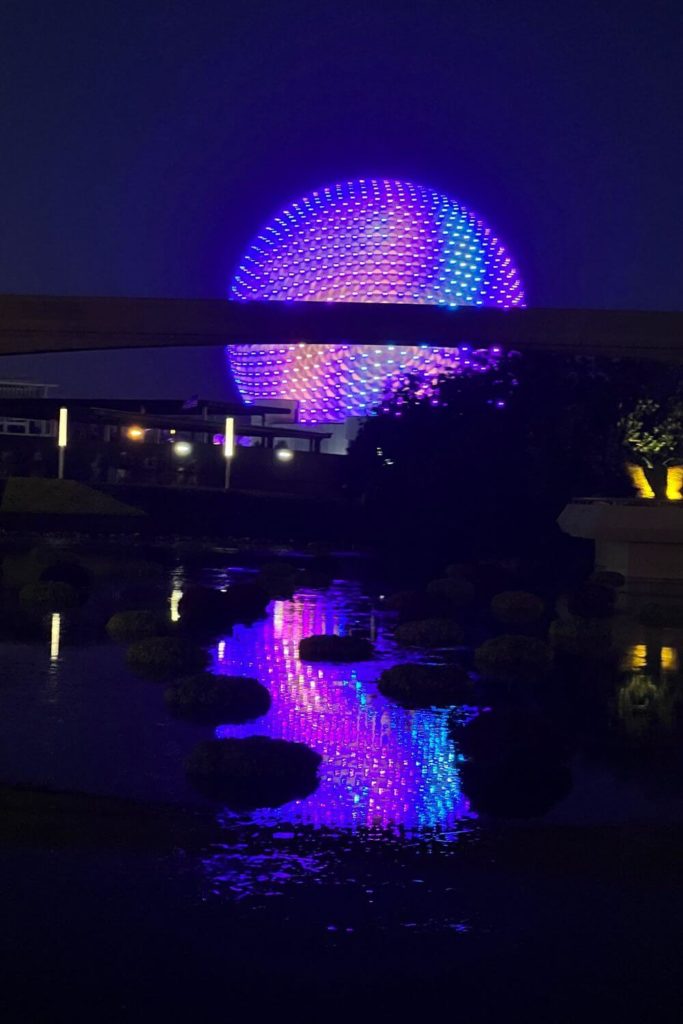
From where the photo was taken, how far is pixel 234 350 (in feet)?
415

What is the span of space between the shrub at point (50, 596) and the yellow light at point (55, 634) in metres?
1.25

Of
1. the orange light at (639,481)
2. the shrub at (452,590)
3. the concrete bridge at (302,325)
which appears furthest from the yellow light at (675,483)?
the concrete bridge at (302,325)

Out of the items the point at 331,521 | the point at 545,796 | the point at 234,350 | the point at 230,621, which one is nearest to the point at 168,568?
the point at 230,621

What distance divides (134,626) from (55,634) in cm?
128

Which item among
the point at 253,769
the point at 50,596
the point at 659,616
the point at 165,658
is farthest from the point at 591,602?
the point at 253,769

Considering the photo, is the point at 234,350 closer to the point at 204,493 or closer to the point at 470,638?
the point at 204,493

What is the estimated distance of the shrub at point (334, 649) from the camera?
68.1 feet

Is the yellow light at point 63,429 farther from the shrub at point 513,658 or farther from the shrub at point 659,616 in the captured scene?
the shrub at point 513,658

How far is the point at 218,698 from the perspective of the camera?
16.4m

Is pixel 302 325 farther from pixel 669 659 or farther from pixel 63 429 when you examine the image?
pixel 63 429

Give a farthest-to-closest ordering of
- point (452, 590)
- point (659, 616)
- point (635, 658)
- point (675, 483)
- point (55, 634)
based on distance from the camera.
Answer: point (675, 483)
point (452, 590)
point (659, 616)
point (55, 634)
point (635, 658)

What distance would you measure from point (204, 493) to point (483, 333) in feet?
107

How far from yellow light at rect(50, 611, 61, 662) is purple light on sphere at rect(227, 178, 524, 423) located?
269 ft

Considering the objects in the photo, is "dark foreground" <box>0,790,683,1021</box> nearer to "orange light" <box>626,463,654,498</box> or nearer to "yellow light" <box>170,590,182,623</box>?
"yellow light" <box>170,590,182,623</box>
